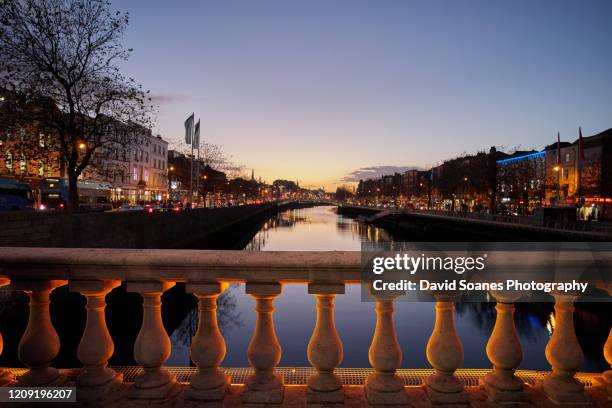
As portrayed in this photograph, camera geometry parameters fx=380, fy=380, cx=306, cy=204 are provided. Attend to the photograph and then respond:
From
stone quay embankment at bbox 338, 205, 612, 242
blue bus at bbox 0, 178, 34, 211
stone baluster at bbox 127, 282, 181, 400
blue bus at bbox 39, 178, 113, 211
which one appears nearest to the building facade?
blue bus at bbox 39, 178, 113, 211

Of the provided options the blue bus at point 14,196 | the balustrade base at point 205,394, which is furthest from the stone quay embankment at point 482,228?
the blue bus at point 14,196

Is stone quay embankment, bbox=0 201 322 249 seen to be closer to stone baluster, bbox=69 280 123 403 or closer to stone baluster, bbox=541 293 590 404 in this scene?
stone baluster, bbox=69 280 123 403

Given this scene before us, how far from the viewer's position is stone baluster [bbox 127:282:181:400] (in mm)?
2834

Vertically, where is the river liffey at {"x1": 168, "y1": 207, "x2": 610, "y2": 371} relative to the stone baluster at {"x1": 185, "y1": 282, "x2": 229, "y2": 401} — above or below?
below

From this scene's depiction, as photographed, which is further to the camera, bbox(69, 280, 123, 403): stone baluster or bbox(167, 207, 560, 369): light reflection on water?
bbox(167, 207, 560, 369): light reflection on water

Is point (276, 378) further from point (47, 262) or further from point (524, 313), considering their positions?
point (524, 313)

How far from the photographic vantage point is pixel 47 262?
2824 millimetres

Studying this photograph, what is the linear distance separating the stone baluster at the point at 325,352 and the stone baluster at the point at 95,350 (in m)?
1.51

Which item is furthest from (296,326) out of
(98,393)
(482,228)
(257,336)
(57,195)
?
(482,228)

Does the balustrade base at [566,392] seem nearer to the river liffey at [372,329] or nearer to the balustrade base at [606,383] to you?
Answer: the balustrade base at [606,383]

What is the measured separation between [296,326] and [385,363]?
631 inches

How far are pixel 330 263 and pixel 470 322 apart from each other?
63.2 ft

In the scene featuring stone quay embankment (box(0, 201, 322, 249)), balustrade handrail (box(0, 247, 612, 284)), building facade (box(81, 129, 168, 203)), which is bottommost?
stone quay embankment (box(0, 201, 322, 249))

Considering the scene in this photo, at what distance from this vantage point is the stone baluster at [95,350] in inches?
113
